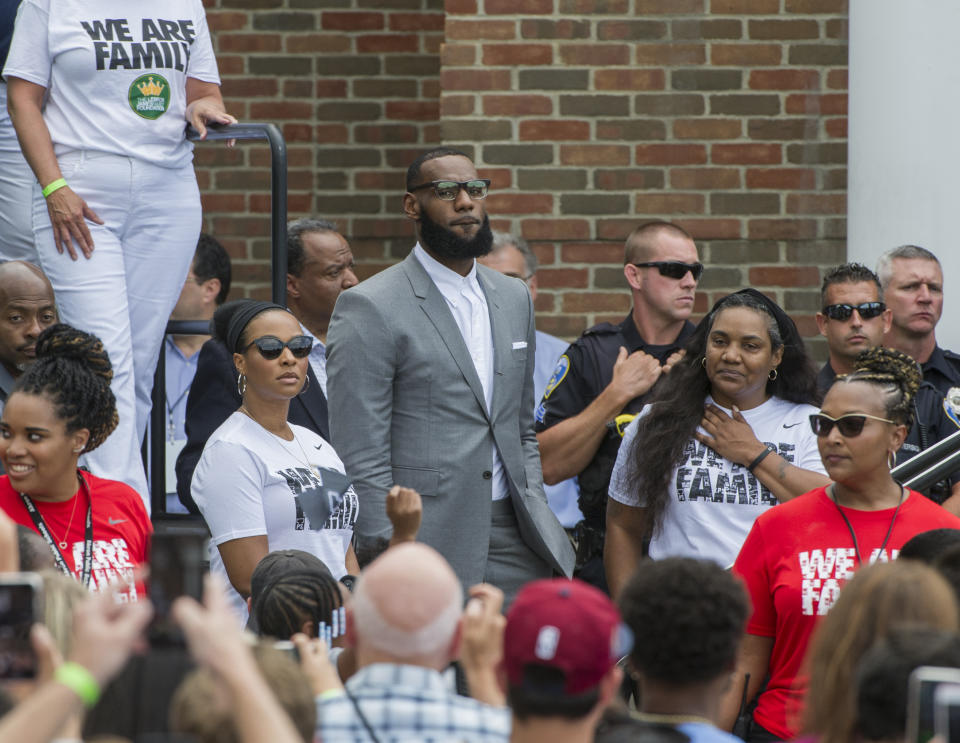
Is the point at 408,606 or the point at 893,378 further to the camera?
the point at 893,378

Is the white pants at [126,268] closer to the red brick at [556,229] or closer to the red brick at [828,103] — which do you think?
the red brick at [556,229]

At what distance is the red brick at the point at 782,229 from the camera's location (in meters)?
6.81

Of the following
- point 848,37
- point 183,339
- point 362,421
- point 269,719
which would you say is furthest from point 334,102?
point 269,719

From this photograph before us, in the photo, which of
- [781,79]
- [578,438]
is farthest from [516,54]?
[578,438]

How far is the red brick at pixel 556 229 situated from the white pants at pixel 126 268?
79.8 inches

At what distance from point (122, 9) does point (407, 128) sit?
2839 mm

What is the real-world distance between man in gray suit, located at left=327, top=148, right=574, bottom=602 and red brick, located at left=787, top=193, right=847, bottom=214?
2216mm

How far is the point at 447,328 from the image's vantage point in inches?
191

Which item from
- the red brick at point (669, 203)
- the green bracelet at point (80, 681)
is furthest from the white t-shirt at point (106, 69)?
the green bracelet at point (80, 681)

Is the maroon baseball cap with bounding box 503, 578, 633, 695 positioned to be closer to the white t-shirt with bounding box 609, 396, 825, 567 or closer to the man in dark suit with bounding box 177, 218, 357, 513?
the white t-shirt with bounding box 609, 396, 825, 567

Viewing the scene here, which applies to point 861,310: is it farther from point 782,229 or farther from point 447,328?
point 447,328

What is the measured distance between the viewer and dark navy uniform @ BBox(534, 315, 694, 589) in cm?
529

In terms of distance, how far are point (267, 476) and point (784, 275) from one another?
336 cm

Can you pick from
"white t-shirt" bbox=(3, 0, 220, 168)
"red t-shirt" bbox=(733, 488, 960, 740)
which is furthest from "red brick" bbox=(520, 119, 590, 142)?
"red t-shirt" bbox=(733, 488, 960, 740)
